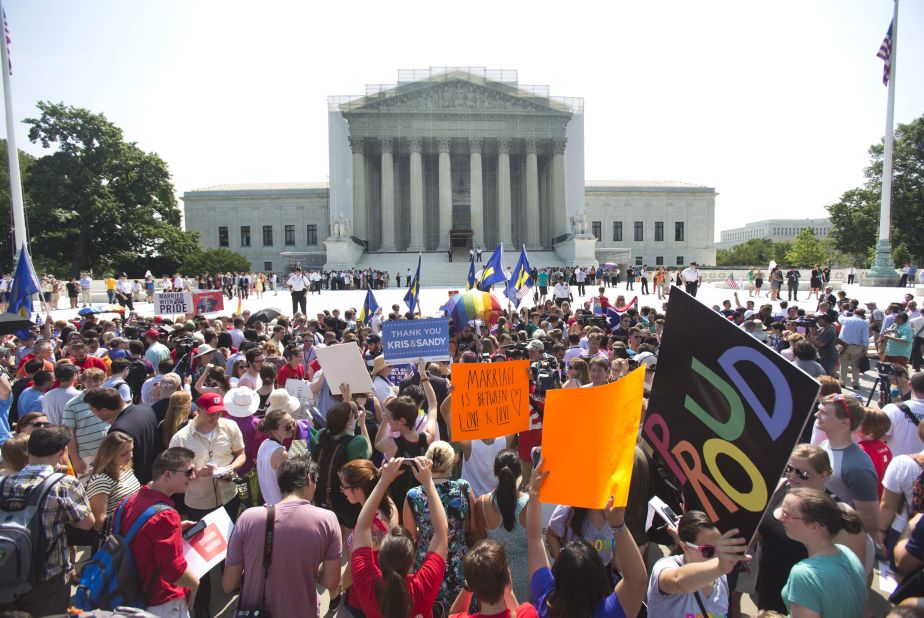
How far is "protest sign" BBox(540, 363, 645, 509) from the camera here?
302cm

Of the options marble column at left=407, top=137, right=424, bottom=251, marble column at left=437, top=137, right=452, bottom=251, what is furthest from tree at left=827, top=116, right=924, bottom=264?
marble column at left=407, top=137, right=424, bottom=251

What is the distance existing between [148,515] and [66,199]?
49.4 metres

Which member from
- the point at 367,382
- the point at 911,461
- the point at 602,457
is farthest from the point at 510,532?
the point at 367,382

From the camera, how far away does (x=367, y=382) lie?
20.2 ft

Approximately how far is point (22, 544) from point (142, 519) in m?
0.71

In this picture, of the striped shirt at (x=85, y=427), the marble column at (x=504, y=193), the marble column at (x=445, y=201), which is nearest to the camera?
the striped shirt at (x=85, y=427)

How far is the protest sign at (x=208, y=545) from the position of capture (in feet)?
10.9

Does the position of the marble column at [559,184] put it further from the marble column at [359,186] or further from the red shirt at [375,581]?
the red shirt at [375,581]

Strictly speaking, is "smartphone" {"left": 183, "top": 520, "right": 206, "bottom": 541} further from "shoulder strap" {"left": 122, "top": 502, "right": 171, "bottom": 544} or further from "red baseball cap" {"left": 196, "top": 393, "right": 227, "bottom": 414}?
"red baseball cap" {"left": 196, "top": 393, "right": 227, "bottom": 414}

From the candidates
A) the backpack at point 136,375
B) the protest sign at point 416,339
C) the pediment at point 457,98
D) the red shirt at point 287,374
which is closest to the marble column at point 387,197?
the pediment at point 457,98

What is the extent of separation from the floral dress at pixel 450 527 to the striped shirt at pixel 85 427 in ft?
11.6

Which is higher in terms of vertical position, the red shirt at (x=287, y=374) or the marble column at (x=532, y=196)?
the marble column at (x=532, y=196)

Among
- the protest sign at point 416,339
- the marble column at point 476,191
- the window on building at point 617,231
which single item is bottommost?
the protest sign at point 416,339

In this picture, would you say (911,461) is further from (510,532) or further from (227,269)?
(227,269)
